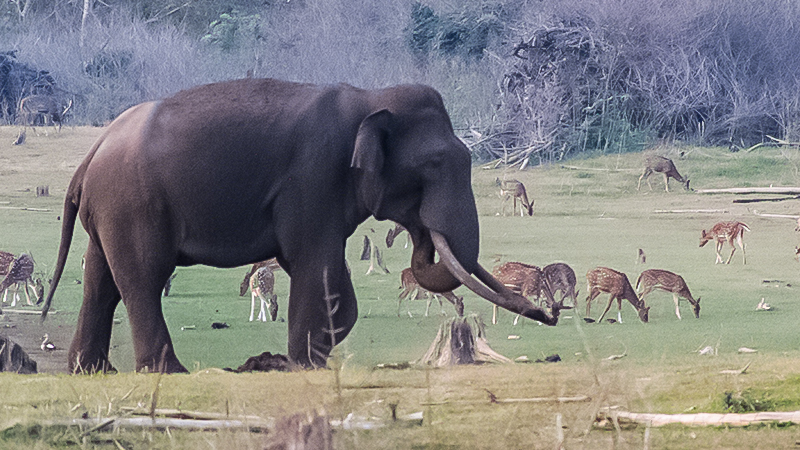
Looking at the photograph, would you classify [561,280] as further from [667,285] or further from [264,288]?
[264,288]

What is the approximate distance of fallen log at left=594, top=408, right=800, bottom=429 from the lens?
595cm

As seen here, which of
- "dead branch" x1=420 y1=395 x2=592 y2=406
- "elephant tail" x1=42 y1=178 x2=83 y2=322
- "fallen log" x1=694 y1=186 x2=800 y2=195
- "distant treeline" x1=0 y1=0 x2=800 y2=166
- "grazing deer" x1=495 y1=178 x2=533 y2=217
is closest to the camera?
"dead branch" x1=420 y1=395 x2=592 y2=406

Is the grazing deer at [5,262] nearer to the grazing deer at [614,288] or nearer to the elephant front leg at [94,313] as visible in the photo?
the grazing deer at [614,288]

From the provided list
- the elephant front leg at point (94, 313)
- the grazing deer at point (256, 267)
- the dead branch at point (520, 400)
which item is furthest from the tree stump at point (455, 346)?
the grazing deer at point (256, 267)

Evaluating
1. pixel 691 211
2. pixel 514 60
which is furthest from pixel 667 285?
pixel 514 60

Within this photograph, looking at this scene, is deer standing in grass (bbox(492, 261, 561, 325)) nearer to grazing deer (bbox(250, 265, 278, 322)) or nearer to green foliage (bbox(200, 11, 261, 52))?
grazing deer (bbox(250, 265, 278, 322))

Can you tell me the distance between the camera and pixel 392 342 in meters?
13.8

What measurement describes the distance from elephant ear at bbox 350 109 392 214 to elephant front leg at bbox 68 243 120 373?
1624 mm

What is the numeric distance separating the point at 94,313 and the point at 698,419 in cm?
416

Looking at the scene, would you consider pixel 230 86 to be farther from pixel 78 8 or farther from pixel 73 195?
pixel 78 8

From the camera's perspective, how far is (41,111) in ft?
75.4

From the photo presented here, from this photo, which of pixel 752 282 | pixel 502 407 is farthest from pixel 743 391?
pixel 752 282

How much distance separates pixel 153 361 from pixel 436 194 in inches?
71.3

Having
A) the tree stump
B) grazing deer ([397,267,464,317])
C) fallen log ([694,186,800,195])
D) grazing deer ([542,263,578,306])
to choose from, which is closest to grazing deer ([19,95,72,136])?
grazing deer ([397,267,464,317])
